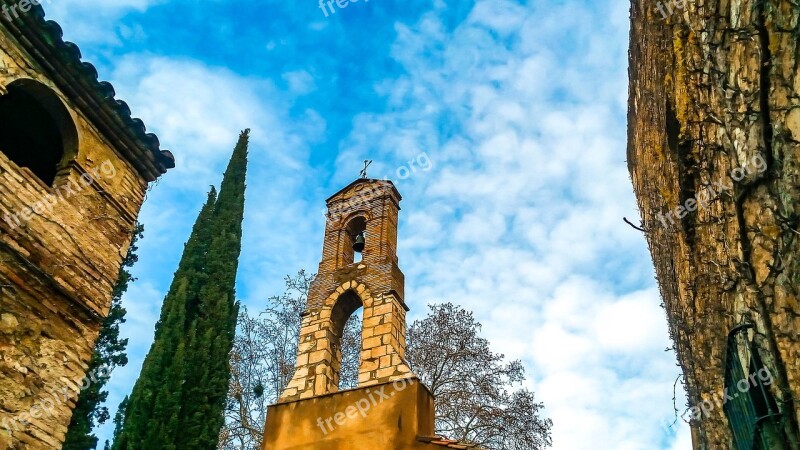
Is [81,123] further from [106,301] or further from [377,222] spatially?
[377,222]

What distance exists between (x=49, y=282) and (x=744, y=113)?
6.39 metres

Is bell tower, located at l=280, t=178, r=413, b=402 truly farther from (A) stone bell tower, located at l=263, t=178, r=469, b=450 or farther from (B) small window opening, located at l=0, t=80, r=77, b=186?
(B) small window opening, located at l=0, t=80, r=77, b=186

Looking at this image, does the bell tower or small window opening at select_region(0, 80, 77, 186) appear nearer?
small window opening at select_region(0, 80, 77, 186)

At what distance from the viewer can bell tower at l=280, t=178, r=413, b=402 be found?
758 cm

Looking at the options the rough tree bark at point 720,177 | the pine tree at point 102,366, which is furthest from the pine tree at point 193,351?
the rough tree bark at point 720,177

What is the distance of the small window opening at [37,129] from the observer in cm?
736

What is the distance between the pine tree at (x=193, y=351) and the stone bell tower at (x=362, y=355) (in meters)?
1.90

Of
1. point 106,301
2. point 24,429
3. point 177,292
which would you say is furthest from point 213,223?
point 24,429

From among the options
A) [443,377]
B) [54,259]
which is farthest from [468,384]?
[54,259]

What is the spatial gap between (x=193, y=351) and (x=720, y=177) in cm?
759

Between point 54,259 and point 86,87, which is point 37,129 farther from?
point 54,259

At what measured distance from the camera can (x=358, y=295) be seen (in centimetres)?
825

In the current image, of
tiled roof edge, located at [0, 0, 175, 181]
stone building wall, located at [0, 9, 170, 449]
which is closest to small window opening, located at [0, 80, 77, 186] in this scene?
stone building wall, located at [0, 9, 170, 449]

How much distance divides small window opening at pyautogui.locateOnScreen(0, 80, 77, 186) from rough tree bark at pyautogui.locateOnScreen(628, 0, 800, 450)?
6719 mm
